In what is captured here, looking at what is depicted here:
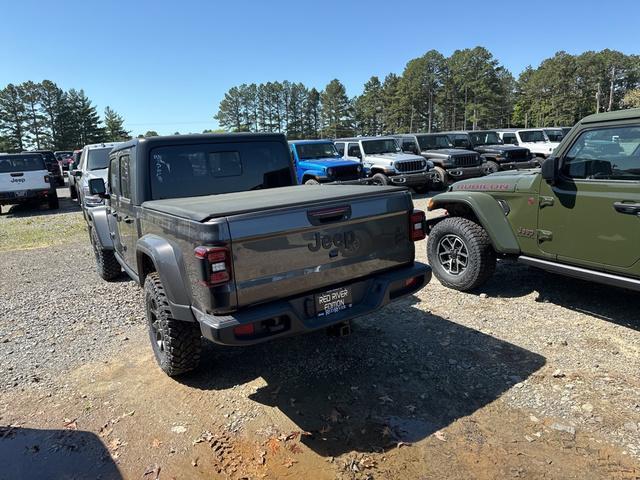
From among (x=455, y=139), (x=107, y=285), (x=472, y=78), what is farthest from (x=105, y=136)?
(x=107, y=285)

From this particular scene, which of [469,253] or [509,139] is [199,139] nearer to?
[469,253]

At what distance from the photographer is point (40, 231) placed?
1155 cm

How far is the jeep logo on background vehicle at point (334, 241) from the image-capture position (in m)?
3.01

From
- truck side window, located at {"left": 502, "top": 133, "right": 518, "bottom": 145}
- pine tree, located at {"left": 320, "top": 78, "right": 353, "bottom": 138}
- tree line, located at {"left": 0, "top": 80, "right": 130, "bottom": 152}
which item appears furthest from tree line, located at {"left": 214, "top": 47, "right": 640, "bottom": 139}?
truck side window, located at {"left": 502, "top": 133, "right": 518, "bottom": 145}

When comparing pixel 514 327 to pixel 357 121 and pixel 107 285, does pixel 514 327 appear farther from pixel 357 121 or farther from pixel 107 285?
pixel 357 121

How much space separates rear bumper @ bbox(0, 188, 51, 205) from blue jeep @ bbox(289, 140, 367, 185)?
8.39 metres

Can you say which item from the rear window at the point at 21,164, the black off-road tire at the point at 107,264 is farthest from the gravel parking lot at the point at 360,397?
the rear window at the point at 21,164

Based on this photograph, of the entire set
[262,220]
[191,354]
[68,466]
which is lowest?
[68,466]

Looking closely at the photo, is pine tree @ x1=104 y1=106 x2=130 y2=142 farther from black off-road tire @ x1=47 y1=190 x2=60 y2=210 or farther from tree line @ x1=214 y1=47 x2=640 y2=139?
black off-road tire @ x1=47 y1=190 x2=60 y2=210

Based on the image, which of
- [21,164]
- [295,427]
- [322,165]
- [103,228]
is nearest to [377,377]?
[295,427]

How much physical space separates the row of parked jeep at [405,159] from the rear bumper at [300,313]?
371 inches

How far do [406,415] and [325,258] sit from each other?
4.00 ft

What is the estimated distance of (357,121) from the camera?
9756 cm

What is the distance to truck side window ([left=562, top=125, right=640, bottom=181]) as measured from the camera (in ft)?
12.6
